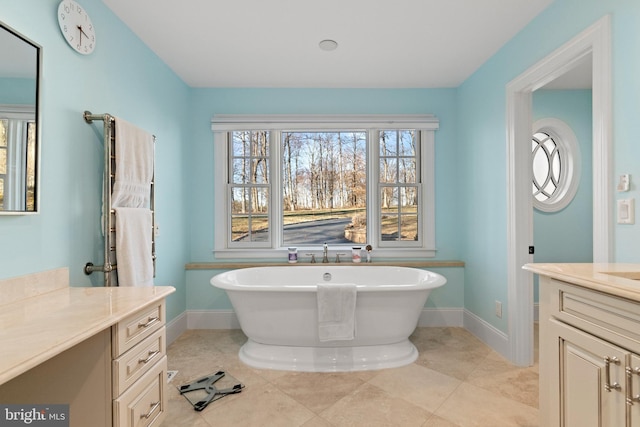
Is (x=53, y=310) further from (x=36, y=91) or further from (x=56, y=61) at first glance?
(x=56, y=61)

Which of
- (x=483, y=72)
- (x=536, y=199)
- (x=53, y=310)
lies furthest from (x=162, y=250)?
(x=536, y=199)

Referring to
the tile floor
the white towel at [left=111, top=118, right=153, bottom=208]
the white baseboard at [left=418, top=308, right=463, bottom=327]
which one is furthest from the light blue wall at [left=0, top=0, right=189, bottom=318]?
the white baseboard at [left=418, top=308, right=463, bottom=327]

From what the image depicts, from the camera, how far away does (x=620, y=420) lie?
102 cm

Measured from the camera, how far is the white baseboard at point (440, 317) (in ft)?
10.5

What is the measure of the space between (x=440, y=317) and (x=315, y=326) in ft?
5.09

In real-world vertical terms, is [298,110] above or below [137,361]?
above

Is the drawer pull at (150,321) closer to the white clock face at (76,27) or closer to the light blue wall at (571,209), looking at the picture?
the white clock face at (76,27)

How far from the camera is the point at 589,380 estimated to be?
1.13 meters

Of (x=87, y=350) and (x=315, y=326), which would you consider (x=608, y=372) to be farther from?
(x=87, y=350)

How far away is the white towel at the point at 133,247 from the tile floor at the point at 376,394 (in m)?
0.78

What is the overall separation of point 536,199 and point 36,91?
420 cm

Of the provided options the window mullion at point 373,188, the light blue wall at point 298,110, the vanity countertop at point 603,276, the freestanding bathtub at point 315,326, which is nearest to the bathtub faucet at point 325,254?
the window mullion at point 373,188

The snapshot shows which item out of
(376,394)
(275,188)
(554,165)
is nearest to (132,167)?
(275,188)

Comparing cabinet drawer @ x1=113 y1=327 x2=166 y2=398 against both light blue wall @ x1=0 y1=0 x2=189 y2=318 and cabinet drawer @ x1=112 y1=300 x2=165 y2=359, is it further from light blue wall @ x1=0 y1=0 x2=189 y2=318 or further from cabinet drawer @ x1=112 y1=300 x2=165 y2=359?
light blue wall @ x1=0 y1=0 x2=189 y2=318
